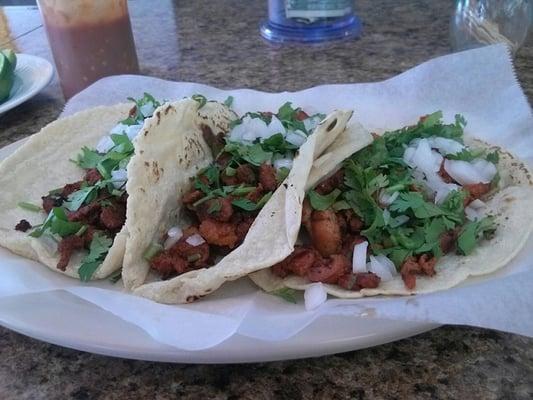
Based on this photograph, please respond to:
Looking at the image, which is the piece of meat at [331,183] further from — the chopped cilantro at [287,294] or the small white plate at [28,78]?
the small white plate at [28,78]

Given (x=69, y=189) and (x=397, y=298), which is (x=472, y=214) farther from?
(x=69, y=189)

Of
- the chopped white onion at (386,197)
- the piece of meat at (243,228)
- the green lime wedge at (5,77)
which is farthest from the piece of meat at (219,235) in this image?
the green lime wedge at (5,77)

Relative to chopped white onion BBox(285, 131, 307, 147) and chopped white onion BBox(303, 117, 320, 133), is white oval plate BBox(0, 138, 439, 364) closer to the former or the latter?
chopped white onion BBox(285, 131, 307, 147)

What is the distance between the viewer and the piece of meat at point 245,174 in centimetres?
138

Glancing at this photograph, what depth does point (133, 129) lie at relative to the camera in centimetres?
161

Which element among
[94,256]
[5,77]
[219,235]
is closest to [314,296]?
[219,235]

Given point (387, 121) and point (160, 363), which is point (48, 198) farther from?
point (387, 121)

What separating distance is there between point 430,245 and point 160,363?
57cm

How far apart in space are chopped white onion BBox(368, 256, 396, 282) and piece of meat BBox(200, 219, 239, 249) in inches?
11.1

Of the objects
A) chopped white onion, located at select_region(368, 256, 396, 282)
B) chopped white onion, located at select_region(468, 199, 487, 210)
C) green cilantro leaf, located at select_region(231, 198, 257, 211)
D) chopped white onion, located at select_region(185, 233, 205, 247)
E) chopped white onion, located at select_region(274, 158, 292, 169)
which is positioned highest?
chopped white onion, located at select_region(274, 158, 292, 169)

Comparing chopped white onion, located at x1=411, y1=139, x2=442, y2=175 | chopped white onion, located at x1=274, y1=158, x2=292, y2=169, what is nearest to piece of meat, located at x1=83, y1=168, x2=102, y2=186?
chopped white onion, located at x1=274, y1=158, x2=292, y2=169

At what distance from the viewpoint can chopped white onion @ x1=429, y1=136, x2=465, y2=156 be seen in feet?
4.89

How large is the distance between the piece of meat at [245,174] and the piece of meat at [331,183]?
0.50 ft

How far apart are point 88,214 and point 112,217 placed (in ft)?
0.21
